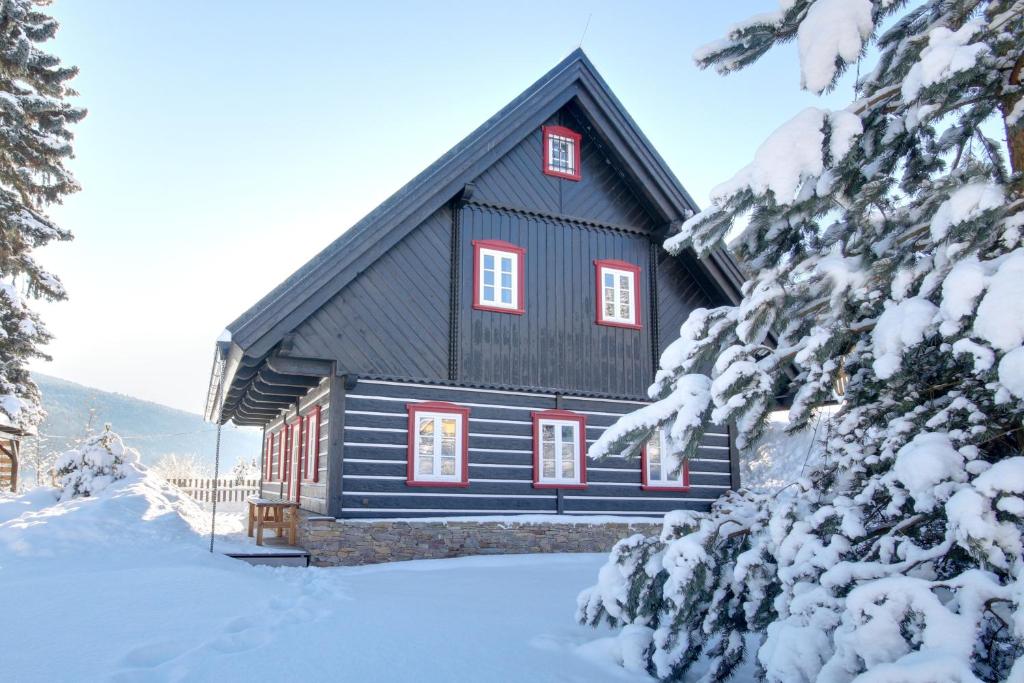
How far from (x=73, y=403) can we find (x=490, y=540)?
11266 cm

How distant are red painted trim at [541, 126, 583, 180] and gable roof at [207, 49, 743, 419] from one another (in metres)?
0.33

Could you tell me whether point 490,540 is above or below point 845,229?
below

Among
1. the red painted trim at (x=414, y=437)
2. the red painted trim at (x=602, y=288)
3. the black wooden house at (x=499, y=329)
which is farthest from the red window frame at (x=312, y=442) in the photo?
the red painted trim at (x=602, y=288)

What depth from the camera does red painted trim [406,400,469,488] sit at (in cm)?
1158

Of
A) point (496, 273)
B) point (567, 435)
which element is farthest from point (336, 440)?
point (567, 435)

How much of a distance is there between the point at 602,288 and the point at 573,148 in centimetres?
279

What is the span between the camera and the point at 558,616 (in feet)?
20.5

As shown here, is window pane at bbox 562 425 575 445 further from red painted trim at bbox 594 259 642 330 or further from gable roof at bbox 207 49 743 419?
gable roof at bbox 207 49 743 419

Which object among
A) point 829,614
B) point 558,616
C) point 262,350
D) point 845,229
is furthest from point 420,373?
point 829,614

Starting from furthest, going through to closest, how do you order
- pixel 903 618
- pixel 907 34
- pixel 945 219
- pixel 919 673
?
1. pixel 907 34
2. pixel 945 219
3. pixel 903 618
4. pixel 919 673

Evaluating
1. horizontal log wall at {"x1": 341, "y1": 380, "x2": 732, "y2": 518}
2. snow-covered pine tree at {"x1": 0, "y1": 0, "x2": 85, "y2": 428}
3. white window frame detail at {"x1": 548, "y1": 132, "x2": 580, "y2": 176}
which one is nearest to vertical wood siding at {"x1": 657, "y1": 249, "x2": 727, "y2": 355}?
horizontal log wall at {"x1": 341, "y1": 380, "x2": 732, "y2": 518}

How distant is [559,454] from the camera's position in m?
13.1

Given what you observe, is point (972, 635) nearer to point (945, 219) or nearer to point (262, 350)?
point (945, 219)

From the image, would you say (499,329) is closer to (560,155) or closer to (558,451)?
(558,451)
